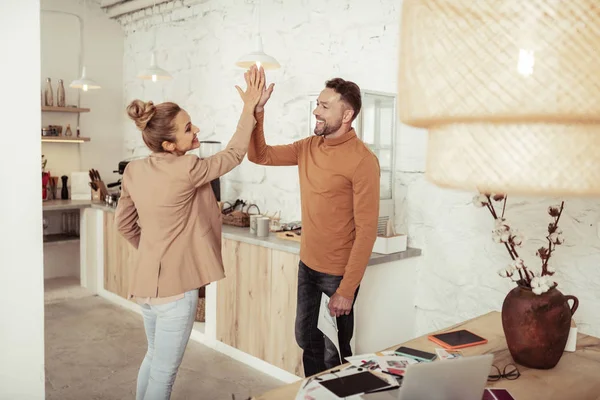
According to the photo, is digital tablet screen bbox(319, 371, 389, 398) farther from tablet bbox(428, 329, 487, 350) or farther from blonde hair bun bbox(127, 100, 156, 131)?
blonde hair bun bbox(127, 100, 156, 131)

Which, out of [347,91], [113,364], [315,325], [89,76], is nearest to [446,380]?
[315,325]

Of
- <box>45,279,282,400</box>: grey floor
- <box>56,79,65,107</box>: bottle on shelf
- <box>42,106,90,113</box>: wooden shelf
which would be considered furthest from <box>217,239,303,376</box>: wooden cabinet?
<box>56,79,65,107</box>: bottle on shelf

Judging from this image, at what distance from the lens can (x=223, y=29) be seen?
5.06m

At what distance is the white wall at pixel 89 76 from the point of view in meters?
6.02

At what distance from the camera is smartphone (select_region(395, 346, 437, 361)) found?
198 cm

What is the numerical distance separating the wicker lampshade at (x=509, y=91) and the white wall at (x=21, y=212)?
1.85 metres

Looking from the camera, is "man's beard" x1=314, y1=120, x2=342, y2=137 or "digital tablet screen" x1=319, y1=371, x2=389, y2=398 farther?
"man's beard" x1=314, y1=120, x2=342, y2=137

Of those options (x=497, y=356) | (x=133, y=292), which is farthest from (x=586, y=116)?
(x=133, y=292)

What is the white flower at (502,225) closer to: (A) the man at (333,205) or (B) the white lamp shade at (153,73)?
(A) the man at (333,205)

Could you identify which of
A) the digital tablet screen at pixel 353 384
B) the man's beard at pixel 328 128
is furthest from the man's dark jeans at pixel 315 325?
the digital tablet screen at pixel 353 384

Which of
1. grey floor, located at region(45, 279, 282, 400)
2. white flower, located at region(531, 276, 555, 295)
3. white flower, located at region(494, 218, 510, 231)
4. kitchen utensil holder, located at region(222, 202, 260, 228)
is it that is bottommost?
grey floor, located at region(45, 279, 282, 400)

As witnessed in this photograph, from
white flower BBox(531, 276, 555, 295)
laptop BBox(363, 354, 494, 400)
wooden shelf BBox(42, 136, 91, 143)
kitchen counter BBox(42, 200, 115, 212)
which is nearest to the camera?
laptop BBox(363, 354, 494, 400)

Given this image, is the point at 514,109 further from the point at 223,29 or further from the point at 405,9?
the point at 223,29

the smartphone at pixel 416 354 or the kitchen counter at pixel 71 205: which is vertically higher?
A: the kitchen counter at pixel 71 205
